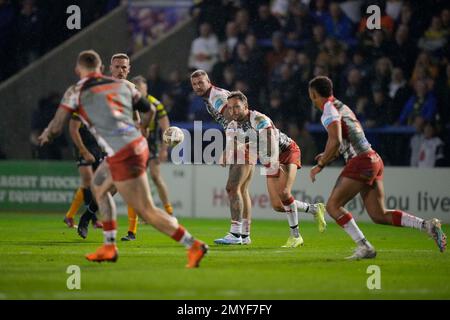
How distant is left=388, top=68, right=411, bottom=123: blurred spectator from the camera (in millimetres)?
20156

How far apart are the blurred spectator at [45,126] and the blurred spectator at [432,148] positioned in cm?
820

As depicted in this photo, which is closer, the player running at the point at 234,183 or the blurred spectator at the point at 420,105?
the player running at the point at 234,183

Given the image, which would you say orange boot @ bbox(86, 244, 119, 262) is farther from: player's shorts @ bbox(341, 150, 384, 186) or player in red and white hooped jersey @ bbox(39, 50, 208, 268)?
player's shorts @ bbox(341, 150, 384, 186)

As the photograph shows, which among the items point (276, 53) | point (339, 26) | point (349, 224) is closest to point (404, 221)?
point (349, 224)

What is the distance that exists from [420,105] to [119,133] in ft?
35.3

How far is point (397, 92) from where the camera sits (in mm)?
20172

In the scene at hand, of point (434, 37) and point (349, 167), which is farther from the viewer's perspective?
point (434, 37)

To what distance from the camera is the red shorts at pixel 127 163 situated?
33.9ft

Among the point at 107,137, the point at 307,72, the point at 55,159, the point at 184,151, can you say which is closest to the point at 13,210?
the point at 55,159

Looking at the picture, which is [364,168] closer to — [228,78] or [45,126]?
[228,78]

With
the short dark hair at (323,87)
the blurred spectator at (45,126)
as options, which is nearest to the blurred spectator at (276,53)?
the blurred spectator at (45,126)

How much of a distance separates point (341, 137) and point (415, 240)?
4.25m

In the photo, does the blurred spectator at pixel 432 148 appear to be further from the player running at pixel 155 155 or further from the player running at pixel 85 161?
the player running at pixel 85 161

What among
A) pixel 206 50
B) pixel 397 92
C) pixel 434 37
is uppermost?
pixel 434 37
